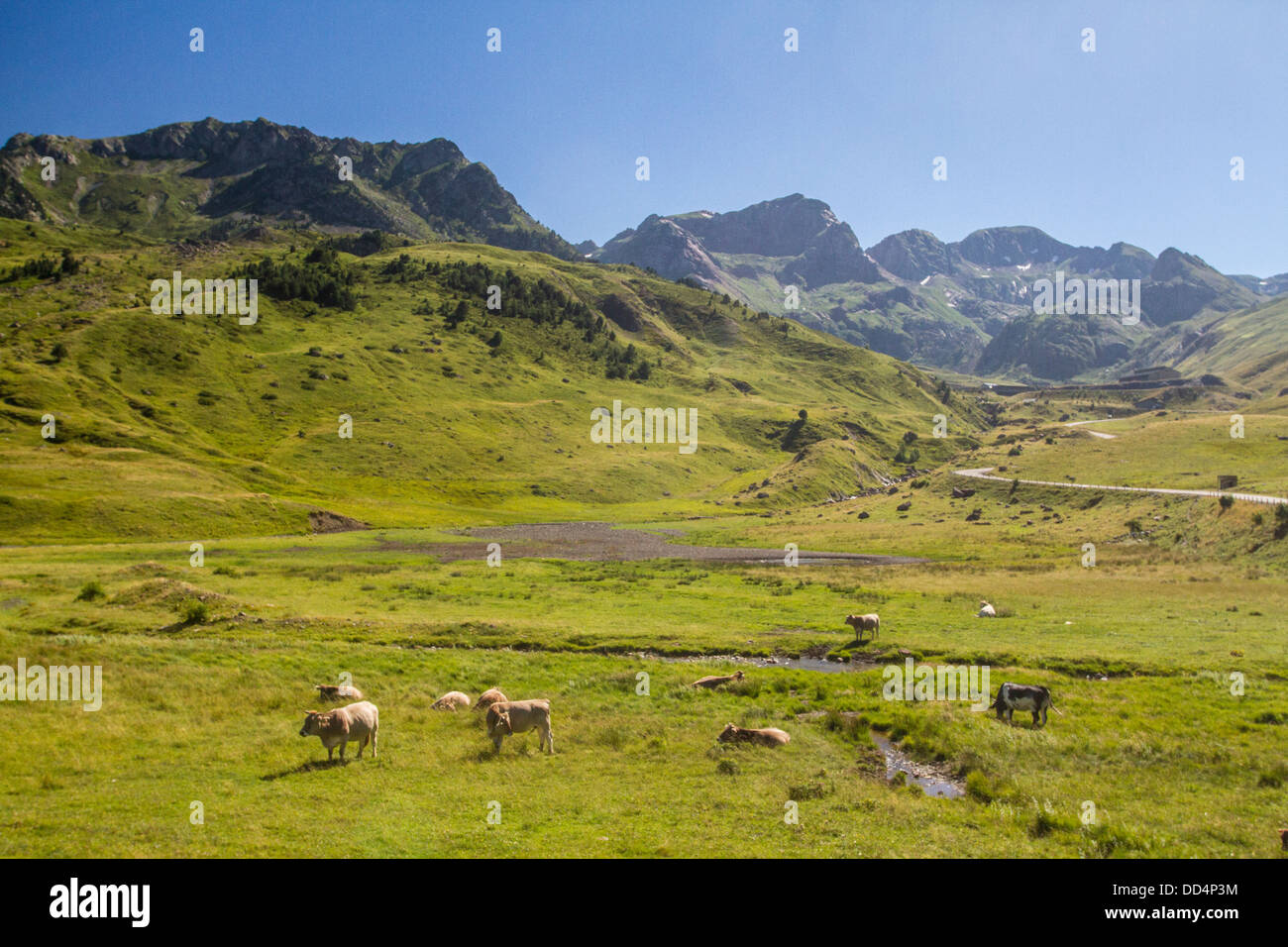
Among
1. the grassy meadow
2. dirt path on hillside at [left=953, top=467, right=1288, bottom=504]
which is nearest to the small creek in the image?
the grassy meadow

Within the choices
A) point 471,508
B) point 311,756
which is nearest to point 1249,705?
point 311,756

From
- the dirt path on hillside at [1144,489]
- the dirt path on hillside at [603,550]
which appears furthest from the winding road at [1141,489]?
the dirt path on hillside at [603,550]

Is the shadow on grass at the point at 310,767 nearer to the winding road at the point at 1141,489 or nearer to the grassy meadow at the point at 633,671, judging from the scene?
the grassy meadow at the point at 633,671

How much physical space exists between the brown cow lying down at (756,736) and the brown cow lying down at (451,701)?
11.1 m

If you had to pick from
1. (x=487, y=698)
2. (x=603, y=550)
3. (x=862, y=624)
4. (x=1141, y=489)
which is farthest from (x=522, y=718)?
(x=1141, y=489)

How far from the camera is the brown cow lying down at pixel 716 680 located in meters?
30.5

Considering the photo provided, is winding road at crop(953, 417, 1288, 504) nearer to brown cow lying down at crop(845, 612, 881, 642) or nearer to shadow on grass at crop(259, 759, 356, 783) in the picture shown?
brown cow lying down at crop(845, 612, 881, 642)

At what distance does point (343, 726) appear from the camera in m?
A: 19.9

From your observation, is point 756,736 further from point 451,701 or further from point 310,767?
point 310,767

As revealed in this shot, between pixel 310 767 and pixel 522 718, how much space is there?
655 cm

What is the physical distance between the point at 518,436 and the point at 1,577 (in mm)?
140442

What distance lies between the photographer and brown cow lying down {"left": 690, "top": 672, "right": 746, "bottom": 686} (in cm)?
3050

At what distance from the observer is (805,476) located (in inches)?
6555
